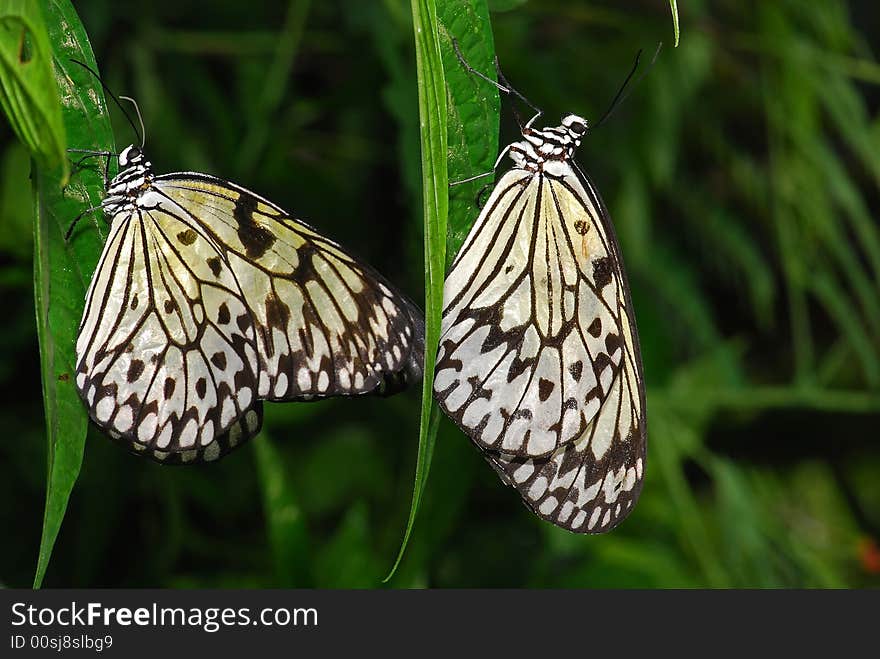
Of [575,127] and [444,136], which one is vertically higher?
[575,127]

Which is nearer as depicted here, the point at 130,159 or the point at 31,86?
the point at 31,86

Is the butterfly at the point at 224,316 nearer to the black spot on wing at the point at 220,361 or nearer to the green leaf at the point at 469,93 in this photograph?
the black spot on wing at the point at 220,361

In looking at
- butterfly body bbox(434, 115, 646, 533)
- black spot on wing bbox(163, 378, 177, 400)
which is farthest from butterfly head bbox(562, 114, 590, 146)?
black spot on wing bbox(163, 378, 177, 400)

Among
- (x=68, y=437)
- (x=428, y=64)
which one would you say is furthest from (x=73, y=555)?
(x=428, y=64)

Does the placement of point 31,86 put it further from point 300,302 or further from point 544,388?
point 544,388

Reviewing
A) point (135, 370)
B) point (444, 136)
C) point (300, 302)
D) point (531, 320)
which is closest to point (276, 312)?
point (300, 302)

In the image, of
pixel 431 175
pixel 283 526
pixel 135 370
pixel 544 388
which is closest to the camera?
pixel 431 175

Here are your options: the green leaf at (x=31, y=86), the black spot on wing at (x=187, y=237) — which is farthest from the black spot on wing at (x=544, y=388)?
the green leaf at (x=31, y=86)
